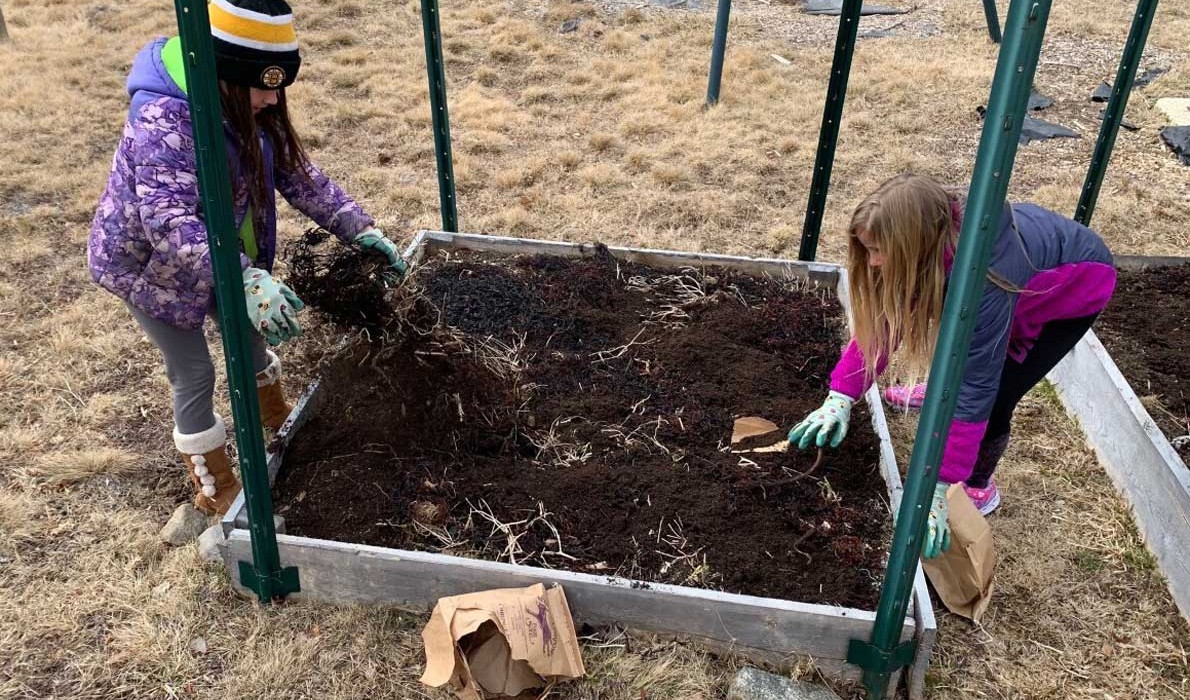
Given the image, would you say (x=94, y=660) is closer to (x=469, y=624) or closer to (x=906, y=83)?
(x=469, y=624)

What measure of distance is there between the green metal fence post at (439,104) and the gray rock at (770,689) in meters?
2.58

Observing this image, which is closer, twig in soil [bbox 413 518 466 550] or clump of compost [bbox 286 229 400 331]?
twig in soil [bbox 413 518 466 550]

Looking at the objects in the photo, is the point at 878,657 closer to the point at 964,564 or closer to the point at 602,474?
the point at 964,564

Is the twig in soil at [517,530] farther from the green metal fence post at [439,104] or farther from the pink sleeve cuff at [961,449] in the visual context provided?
the green metal fence post at [439,104]

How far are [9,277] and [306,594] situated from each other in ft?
9.59

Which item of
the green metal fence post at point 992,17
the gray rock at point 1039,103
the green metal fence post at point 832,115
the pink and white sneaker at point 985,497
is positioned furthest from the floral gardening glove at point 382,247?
the green metal fence post at point 992,17

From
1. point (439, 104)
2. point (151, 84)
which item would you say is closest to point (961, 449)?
point (151, 84)

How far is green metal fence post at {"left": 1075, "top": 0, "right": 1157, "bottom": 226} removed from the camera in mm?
3701

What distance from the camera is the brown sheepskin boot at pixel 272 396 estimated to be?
10.5ft

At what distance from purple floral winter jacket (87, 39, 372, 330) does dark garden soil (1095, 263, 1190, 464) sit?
312 cm

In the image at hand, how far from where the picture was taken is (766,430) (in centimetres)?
300

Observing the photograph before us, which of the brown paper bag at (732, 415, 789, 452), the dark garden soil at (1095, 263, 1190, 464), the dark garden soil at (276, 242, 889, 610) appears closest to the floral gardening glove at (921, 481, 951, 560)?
the dark garden soil at (276, 242, 889, 610)

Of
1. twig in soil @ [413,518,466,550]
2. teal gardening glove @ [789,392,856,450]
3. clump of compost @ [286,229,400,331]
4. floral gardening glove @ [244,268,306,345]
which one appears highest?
floral gardening glove @ [244,268,306,345]

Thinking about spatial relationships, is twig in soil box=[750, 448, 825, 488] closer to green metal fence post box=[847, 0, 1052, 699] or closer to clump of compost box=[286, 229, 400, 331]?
green metal fence post box=[847, 0, 1052, 699]
